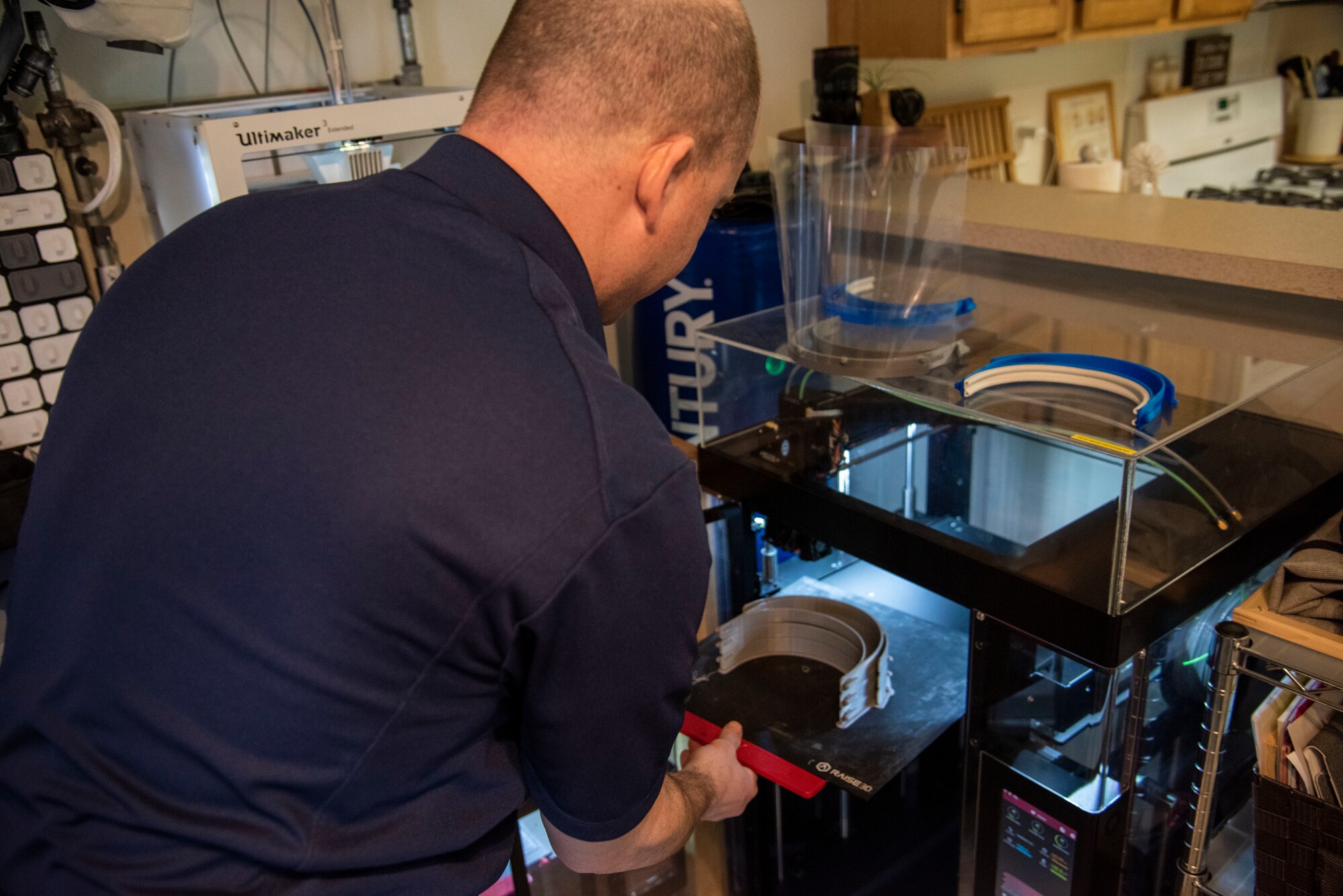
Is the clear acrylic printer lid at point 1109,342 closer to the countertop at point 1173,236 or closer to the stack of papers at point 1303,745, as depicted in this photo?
the countertop at point 1173,236

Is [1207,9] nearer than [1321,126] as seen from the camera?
Yes

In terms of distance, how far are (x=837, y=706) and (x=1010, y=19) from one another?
5.05ft

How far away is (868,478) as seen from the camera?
1.14 m

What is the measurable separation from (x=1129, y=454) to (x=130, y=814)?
72 cm

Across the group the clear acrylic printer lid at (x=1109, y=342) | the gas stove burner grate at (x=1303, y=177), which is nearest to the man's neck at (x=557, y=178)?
the clear acrylic printer lid at (x=1109, y=342)

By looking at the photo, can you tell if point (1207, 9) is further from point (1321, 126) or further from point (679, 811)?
point (679, 811)

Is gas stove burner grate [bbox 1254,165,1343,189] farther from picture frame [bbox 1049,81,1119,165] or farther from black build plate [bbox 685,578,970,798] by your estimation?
black build plate [bbox 685,578,970,798]

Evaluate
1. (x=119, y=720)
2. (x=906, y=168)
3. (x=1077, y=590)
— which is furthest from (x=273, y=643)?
(x=906, y=168)

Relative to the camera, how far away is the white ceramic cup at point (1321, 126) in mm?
3172

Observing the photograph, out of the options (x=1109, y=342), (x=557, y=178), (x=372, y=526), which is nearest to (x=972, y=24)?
(x=1109, y=342)

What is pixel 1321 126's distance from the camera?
3.19 metres

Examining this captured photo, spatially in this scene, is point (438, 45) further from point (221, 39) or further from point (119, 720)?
point (119, 720)

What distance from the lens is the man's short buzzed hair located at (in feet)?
2.34

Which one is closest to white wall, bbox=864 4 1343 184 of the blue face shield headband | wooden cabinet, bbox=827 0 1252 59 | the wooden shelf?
wooden cabinet, bbox=827 0 1252 59
